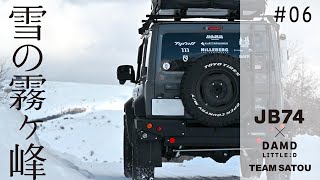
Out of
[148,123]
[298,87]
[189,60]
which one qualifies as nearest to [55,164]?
[148,123]

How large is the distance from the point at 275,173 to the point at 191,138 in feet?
4.53

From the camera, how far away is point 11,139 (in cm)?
1080

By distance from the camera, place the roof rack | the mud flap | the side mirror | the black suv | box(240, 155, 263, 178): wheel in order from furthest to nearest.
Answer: box(240, 155, 263, 178): wheel, the side mirror, the roof rack, the mud flap, the black suv

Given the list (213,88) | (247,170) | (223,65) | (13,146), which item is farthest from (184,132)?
(247,170)

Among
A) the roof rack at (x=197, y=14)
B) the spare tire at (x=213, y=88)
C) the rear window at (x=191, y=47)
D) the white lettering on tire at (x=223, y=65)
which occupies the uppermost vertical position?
the roof rack at (x=197, y=14)

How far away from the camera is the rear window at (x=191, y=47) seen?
9953 mm

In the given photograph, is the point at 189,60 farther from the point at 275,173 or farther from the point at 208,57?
the point at 275,173

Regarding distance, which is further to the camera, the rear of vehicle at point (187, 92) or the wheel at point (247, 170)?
the wheel at point (247, 170)

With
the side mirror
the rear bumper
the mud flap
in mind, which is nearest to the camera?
the rear bumper

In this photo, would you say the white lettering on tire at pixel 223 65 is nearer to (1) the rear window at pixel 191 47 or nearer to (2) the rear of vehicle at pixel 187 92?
(2) the rear of vehicle at pixel 187 92

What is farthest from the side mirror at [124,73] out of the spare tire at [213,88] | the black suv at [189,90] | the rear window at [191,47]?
the spare tire at [213,88]

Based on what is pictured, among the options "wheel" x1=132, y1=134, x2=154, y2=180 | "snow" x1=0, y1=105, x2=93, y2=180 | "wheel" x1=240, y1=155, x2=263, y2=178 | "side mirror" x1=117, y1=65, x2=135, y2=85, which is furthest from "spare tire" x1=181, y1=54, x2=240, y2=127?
"wheel" x1=240, y1=155, x2=263, y2=178

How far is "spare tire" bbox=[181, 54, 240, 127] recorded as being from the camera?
9312mm

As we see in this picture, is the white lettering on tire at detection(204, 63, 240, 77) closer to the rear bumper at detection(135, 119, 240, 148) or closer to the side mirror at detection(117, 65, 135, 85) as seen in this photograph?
the rear bumper at detection(135, 119, 240, 148)
